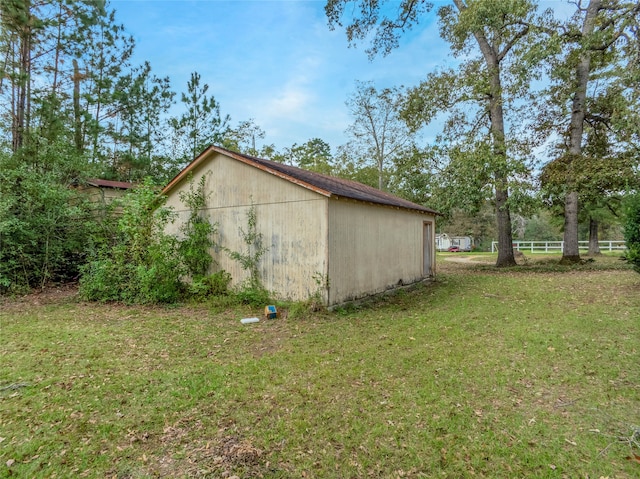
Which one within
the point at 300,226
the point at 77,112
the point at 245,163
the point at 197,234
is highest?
the point at 77,112

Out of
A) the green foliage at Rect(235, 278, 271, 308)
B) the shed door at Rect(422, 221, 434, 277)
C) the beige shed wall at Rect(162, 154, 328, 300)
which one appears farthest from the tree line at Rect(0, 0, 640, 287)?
the green foliage at Rect(235, 278, 271, 308)

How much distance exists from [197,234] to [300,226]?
10.0 feet

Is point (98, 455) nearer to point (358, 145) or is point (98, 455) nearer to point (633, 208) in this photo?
point (633, 208)

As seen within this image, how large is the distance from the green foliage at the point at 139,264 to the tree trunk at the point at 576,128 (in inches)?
559

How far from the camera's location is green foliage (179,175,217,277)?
8242mm

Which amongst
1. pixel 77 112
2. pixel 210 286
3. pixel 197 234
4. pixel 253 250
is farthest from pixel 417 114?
pixel 77 112

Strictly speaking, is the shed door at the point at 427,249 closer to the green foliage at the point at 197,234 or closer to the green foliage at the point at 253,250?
the green foliage at the point at 253,250

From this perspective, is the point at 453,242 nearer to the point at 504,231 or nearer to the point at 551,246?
the point at 551,246

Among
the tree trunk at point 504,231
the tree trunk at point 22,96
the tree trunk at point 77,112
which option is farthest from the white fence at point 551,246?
the tree trunk at point 22,96

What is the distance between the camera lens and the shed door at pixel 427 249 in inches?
434

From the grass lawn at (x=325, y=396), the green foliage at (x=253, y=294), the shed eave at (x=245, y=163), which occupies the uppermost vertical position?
the shed eave at (x=245, y=163)

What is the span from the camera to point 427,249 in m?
11.3

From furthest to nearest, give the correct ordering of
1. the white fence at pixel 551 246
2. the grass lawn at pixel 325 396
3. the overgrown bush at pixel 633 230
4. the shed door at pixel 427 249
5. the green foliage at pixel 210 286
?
the white fence at pixel 551 246 < the shed door at pixel 427 249 < the green foliage at pixel 210 286 < the overgrown bush at pixel 633 230 < the grass lawn at pixel 325 396

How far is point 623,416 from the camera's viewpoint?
2912 mm
